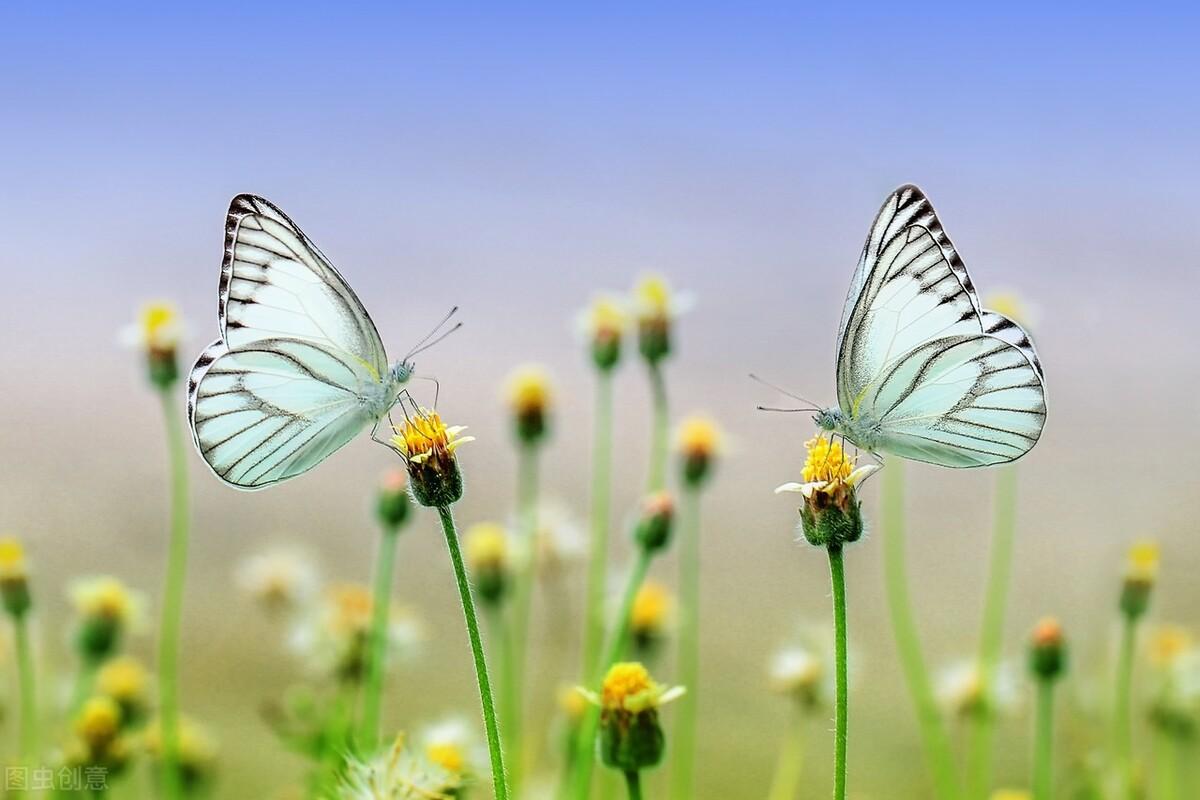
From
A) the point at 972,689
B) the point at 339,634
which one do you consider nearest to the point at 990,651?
the point at 972,689

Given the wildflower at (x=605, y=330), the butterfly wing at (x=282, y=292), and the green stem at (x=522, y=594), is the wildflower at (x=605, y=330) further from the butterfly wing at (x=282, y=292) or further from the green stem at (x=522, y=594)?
the butterfly wing at (x=282, y=292)

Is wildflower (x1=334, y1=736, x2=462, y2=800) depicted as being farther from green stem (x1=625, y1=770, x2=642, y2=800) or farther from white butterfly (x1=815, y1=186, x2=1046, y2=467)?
white butterfly (x1=815, y1=186, x2=1046, y2=467)

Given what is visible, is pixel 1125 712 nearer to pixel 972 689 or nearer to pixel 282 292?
pixel 972 689

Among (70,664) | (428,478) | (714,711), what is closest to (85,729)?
(428,478)

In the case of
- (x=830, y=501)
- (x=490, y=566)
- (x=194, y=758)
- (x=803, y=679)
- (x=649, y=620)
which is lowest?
(x=194, y=758)

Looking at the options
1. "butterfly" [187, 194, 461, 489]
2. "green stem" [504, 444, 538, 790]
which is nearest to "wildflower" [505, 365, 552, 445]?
"green stem" [504, 444, 538, 790]

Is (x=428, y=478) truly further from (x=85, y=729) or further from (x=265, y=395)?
(x=85, y=729)

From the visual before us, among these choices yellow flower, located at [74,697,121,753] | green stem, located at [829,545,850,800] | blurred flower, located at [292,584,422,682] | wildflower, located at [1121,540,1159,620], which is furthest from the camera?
blurred flower, located at [292,584,422,682]

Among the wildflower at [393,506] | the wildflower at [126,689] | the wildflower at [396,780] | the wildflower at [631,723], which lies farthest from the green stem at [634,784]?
the wildflower at [126,689]
